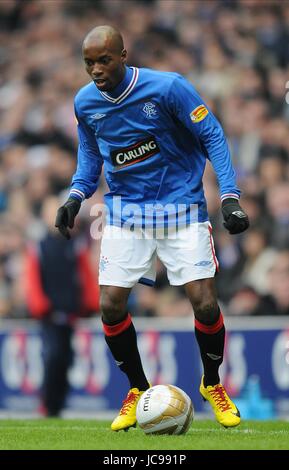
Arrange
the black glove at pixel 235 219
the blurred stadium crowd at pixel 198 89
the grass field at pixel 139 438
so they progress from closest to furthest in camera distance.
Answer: the grass field at pixel 139 438, the black glove at pixel 235 219, the blurred stadium crowd at pixel 198 89

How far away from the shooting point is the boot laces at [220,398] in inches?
289

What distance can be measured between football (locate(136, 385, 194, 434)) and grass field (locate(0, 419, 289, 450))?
8cm

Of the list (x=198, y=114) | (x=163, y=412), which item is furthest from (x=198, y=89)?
(x=163, y=412)

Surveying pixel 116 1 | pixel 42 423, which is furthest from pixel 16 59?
pixel 42 423

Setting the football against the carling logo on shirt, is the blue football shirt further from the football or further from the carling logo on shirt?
the football

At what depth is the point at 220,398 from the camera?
738 cm

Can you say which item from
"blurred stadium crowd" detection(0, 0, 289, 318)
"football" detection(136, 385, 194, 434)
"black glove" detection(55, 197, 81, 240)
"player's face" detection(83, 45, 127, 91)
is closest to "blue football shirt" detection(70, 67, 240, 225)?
"player's face" detection(83, 45, 127, 91)

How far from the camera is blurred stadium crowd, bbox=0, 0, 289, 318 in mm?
12602

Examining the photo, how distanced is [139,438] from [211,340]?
88 centimetres

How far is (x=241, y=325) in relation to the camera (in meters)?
11.8

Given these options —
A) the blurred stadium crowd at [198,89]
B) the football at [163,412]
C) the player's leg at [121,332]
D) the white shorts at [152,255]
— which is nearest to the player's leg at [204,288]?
the white shorts at [152,255]

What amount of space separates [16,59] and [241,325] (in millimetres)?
8159

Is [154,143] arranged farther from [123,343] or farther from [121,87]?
[123,343]

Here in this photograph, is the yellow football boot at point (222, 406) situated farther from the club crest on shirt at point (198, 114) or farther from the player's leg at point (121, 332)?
the club crest on shirt at point (198, 114)
